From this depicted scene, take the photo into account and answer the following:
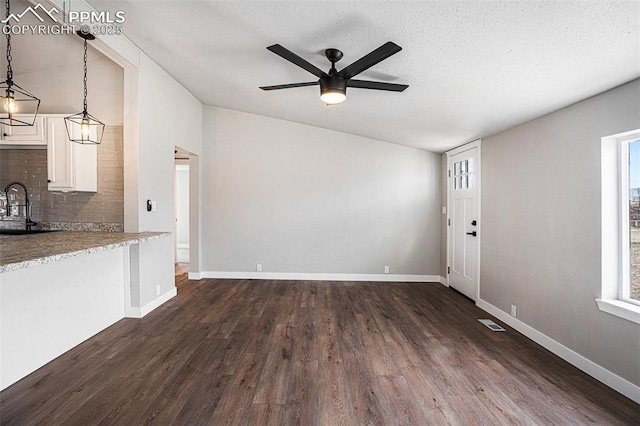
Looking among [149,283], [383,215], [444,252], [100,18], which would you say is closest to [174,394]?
[149,283]

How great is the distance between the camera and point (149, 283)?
12.5 ft

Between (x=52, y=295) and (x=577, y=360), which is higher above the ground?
(x=52, y=295)

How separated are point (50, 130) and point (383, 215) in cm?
470

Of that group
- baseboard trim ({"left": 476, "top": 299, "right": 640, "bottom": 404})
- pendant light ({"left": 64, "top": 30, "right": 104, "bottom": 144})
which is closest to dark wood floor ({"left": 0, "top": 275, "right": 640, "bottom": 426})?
baseboard trim ({"left": 476, "top": 299, "right": 640, "bottom": 404})

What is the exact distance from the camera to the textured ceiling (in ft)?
5.95

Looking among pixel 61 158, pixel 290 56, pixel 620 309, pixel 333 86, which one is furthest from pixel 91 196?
pixel 620 309

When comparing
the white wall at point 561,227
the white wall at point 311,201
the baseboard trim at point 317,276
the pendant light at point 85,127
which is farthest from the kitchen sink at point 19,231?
the white wall at point 561,227

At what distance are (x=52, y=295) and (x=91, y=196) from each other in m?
1.40

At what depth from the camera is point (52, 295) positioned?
263cm

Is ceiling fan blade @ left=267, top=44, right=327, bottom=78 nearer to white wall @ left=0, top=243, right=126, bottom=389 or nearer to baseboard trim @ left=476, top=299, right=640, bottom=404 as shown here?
white wall @ left=0, top=243, right=126, bottom=389

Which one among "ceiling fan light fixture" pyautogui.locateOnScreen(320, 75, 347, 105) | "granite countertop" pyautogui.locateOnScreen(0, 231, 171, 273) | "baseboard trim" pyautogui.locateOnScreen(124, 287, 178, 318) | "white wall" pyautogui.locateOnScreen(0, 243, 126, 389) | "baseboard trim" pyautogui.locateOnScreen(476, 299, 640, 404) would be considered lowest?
"baseboard trim" pyautogui.locateOnScreen(476, 299, 640, 404)

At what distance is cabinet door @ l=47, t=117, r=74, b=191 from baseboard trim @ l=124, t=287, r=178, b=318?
154 centimetres

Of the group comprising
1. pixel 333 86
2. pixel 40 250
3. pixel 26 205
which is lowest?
pixel 40 250

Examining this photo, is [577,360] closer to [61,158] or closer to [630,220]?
[630,220]
